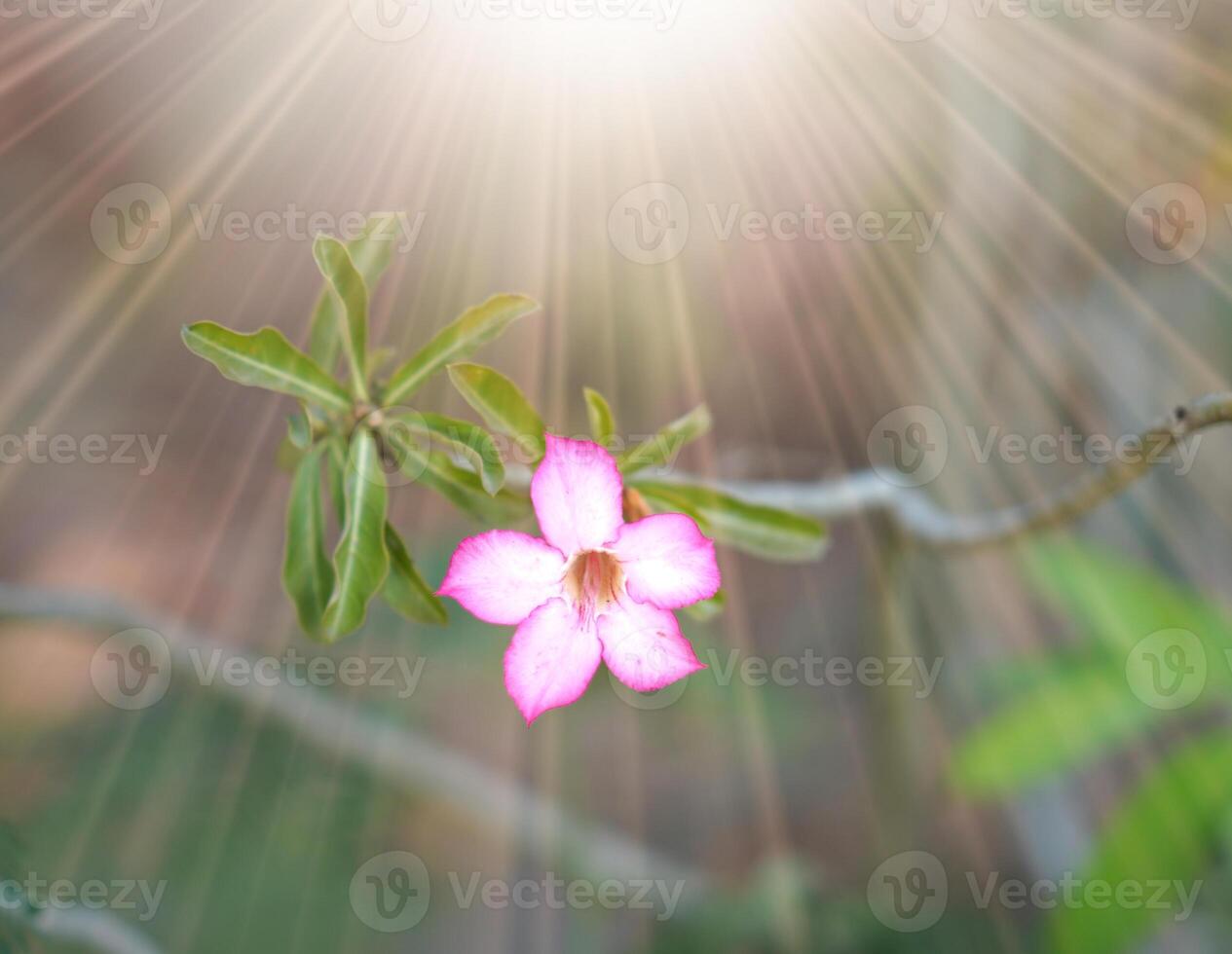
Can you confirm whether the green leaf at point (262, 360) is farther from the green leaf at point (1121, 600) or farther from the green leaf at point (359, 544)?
the green leaf at point (1121, 600)

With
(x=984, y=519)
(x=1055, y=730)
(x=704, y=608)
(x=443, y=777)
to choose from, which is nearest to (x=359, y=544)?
(x=704, y=608)

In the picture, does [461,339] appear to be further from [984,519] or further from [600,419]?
[984,519]

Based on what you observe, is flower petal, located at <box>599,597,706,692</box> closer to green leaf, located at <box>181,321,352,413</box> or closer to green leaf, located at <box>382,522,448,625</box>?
green leaf, located at <box>382,522,448,625</box>

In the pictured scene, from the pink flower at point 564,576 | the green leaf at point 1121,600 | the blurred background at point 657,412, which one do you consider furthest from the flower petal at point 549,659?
the green leaf at point 1121,600

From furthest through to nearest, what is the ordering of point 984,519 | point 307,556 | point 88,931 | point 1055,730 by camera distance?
point 1055,730, point 984,519, point 88,931, point 307,556

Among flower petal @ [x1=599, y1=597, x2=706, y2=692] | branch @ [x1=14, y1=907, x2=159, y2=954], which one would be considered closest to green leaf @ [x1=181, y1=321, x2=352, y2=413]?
flower petal @ [x1=599, y1=597, x2=706, y2=692]

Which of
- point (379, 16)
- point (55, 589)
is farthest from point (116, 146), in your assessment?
point (55, 589)
